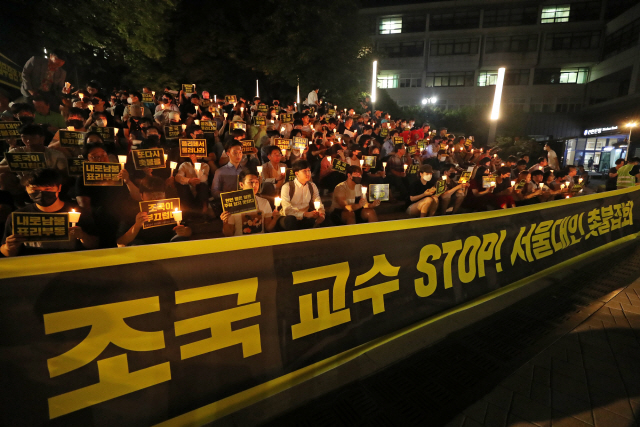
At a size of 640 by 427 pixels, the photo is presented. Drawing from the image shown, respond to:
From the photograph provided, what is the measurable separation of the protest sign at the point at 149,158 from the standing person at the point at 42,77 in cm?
704

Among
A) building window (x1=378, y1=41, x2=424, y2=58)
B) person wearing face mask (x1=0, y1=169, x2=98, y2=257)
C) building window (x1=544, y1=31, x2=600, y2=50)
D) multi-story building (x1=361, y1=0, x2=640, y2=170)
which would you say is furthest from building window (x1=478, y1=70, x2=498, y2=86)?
person wearing face mask (x1=0, y1=169, x2=98, y2=257)

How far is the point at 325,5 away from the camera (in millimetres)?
16375

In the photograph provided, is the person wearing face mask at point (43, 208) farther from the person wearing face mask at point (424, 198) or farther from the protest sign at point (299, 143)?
the person wearing face mask at point (424, 198)

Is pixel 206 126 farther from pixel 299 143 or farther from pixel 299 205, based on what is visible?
pixel 299 205

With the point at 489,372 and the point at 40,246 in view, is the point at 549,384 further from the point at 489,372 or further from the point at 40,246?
the point at 40,246

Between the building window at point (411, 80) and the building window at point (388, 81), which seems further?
the building window at point (388, 81)

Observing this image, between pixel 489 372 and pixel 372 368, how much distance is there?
1117mm

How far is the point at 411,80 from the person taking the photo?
137 feet

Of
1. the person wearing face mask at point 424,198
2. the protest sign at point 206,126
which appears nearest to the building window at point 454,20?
the person wearing face mask at point 424,198

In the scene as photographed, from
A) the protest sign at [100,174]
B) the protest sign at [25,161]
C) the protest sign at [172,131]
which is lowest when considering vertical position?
the protest sign at [100,174]

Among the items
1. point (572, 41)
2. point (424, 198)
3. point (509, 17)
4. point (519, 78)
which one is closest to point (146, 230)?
point (424, 198)

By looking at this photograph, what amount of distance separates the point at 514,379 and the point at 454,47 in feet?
149

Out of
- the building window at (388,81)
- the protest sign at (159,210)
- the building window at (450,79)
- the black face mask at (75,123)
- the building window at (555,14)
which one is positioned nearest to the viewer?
the protest sign at (159,210)

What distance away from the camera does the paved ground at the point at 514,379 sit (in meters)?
2.46
